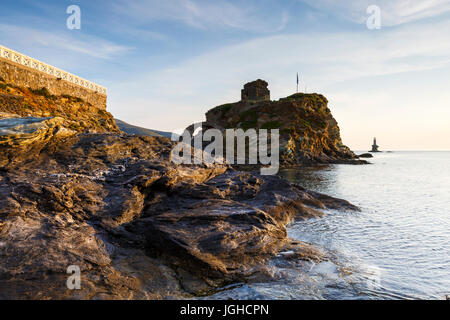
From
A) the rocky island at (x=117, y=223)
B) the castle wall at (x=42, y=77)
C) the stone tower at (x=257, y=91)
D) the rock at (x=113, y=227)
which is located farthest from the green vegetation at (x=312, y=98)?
the rock at (x=113, y=227)

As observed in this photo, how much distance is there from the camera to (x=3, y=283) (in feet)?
19.0

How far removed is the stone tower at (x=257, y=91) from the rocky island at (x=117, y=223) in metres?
97.2

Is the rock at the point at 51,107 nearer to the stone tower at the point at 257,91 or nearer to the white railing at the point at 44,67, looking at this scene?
the white railing at the point at 44,67

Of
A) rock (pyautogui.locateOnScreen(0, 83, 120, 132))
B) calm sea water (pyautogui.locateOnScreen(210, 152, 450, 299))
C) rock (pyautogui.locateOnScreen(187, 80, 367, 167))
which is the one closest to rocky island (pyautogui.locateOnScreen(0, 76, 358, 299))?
calm sea water (pyautogui.locateOnScreen(210, 152, 450, 299))

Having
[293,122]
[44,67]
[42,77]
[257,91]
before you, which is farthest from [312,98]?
[42,77]

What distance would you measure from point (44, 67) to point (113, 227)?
32.2 metres

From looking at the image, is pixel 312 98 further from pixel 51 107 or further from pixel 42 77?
pixel 51 107

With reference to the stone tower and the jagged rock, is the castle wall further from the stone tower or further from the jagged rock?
the stone tower

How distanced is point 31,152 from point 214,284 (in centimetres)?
883

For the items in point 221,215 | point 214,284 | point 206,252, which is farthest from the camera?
point 221,215

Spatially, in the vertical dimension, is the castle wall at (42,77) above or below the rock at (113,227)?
above

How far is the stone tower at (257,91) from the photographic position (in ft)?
353
